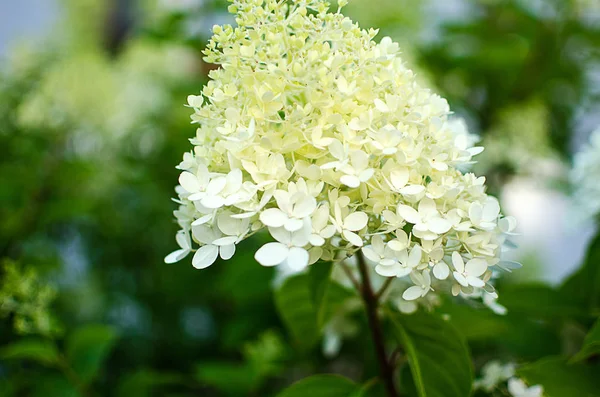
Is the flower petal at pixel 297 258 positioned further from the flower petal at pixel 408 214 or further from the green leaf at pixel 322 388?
the green leaf at pixel 322 388

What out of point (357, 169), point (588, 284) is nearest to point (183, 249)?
point (357, 169)

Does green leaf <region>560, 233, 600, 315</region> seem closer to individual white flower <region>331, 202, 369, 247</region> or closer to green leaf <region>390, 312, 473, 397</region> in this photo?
green leaf <region>390, 312, 473, 397</region>

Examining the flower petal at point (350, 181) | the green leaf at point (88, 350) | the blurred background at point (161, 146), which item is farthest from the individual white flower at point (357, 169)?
the blurred background at point (161, 146)

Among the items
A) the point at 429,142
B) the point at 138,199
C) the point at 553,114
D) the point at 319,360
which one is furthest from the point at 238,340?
the point at 553,114

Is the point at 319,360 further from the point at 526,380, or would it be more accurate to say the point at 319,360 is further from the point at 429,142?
the point at 429,142

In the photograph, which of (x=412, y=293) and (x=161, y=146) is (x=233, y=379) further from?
(x=161, y=146)

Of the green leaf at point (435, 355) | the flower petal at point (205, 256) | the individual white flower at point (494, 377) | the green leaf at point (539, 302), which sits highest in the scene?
the flower petal at point (205, 256)

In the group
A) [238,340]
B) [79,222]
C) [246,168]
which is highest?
[246,168]

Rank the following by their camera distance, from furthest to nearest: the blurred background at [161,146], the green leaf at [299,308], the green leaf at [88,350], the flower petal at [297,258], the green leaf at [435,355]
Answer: the blurred background at [161,146]
the green leaf at [88,350]
the green leaf at [299,308]
the green leaf at [435,355]
the flower petal at [297,258]
